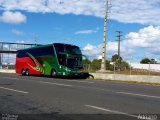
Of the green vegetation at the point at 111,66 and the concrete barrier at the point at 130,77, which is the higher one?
the green vegetation at the point at 111,66

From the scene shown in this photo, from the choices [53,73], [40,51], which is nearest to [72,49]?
[53,73]

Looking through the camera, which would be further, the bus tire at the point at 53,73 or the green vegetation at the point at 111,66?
the green vegetation at the point at 111,66

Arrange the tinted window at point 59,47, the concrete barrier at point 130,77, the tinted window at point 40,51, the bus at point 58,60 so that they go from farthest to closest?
the tinted window at point 40,51, the tinted window at point 59,47, the bus at point 58,60, the concrete barrier at point 130,77

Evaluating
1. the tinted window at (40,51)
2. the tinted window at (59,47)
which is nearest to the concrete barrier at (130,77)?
the tinted window at (59,47)

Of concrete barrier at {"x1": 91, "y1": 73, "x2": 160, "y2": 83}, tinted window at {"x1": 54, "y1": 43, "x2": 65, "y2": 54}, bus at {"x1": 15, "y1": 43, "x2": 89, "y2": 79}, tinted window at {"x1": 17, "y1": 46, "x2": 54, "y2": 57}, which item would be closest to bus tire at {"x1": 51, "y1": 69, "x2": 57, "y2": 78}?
bus at {"x1": 15, "y1": 43, "x2": 89, "y2": 79}

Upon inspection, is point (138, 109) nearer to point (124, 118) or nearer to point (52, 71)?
point (124, 118)

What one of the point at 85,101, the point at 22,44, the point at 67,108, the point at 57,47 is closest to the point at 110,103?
the point at 85,101

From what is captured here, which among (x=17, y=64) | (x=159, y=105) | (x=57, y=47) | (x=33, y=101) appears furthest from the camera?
(x=17, y=64)

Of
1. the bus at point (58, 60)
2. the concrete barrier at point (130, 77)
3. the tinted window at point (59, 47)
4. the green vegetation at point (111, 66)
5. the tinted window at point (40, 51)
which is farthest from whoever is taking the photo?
the green vegetation at point (111, 66)

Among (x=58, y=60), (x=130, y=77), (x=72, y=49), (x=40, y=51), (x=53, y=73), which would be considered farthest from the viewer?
(x=40, y=51)

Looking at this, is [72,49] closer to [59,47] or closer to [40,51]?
[59,47]

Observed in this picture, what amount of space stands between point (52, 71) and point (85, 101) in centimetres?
2579

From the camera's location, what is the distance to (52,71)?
4109 centimetres

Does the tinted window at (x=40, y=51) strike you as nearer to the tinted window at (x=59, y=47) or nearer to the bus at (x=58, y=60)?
the bus at (x=58, y=60)
